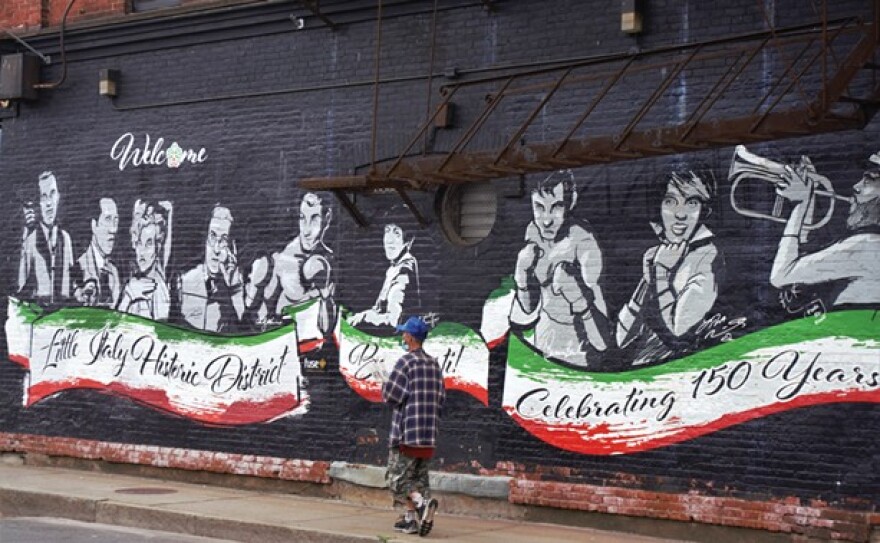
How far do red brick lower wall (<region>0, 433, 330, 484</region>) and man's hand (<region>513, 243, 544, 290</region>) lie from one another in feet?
9.36

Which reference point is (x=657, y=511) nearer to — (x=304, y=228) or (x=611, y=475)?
(x=611, y=475)

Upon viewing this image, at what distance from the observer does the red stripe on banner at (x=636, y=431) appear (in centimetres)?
1048

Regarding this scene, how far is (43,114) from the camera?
16141 millimetres

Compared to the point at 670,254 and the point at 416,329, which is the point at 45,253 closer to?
the point at 416,329

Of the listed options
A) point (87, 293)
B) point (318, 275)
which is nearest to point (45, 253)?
point (87, 293)

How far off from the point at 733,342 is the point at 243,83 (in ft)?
20.5

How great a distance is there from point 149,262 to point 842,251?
790 centimetres

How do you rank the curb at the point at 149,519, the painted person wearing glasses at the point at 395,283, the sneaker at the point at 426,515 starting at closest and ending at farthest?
1. the sneaker at the point at 426,515
2. the curb at the point at 149,519
3. the painted person wearing glasses at the point at 395,283

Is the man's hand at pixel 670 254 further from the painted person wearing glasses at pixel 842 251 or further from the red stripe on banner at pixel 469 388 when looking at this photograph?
the red stripe on banner at pixel 469 388

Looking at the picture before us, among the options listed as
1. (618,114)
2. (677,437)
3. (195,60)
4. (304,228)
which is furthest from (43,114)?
(677,437)

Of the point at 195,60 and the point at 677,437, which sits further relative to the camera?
the point at 195,60

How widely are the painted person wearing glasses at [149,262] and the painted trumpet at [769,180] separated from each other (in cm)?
668

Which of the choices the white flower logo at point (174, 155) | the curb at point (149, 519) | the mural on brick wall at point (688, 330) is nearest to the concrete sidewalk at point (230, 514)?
the curb at point (149, 519)

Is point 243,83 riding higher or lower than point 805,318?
higher
